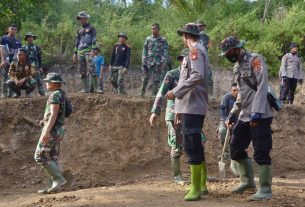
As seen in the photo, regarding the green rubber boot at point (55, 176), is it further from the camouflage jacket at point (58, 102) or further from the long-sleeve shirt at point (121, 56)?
the long-sleeve shirt at point (121, 56)

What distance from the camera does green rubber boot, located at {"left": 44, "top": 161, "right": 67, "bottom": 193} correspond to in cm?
902

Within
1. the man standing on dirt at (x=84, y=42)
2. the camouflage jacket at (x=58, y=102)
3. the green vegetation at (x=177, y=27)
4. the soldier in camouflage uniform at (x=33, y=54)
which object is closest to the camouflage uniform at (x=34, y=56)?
the soldier in camouflage uniform at (x=33, y=54)

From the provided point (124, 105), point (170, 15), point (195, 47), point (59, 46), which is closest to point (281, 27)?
point (170, 15)

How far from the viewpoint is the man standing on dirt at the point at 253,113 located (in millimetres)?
7012

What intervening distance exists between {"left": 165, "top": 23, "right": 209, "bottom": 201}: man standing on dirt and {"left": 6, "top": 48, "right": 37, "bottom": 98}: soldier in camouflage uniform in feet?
23.8

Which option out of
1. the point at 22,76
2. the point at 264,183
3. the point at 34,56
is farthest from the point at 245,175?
the point at 34,56

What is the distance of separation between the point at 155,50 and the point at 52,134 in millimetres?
6096

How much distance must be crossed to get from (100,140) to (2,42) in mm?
3727

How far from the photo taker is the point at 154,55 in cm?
1469

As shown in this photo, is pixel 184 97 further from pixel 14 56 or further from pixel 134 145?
pixel 14 56

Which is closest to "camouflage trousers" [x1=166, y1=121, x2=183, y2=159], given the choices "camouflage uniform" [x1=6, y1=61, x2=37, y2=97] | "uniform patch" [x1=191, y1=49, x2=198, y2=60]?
"uniform patch" [x1=191, y1=49, x2=198, y2=60]

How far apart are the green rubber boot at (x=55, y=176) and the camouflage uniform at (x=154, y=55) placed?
621 centimetres

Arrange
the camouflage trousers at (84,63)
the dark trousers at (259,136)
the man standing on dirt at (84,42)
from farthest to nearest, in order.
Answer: the camouflage trousers at (84,63) → the man standing on dirt at (84,42) → the dark trousers at (259,136)

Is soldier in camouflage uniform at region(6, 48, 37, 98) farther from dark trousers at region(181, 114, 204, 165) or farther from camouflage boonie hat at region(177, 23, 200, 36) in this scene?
dark trousers at region(181, 114, 204, 165)
